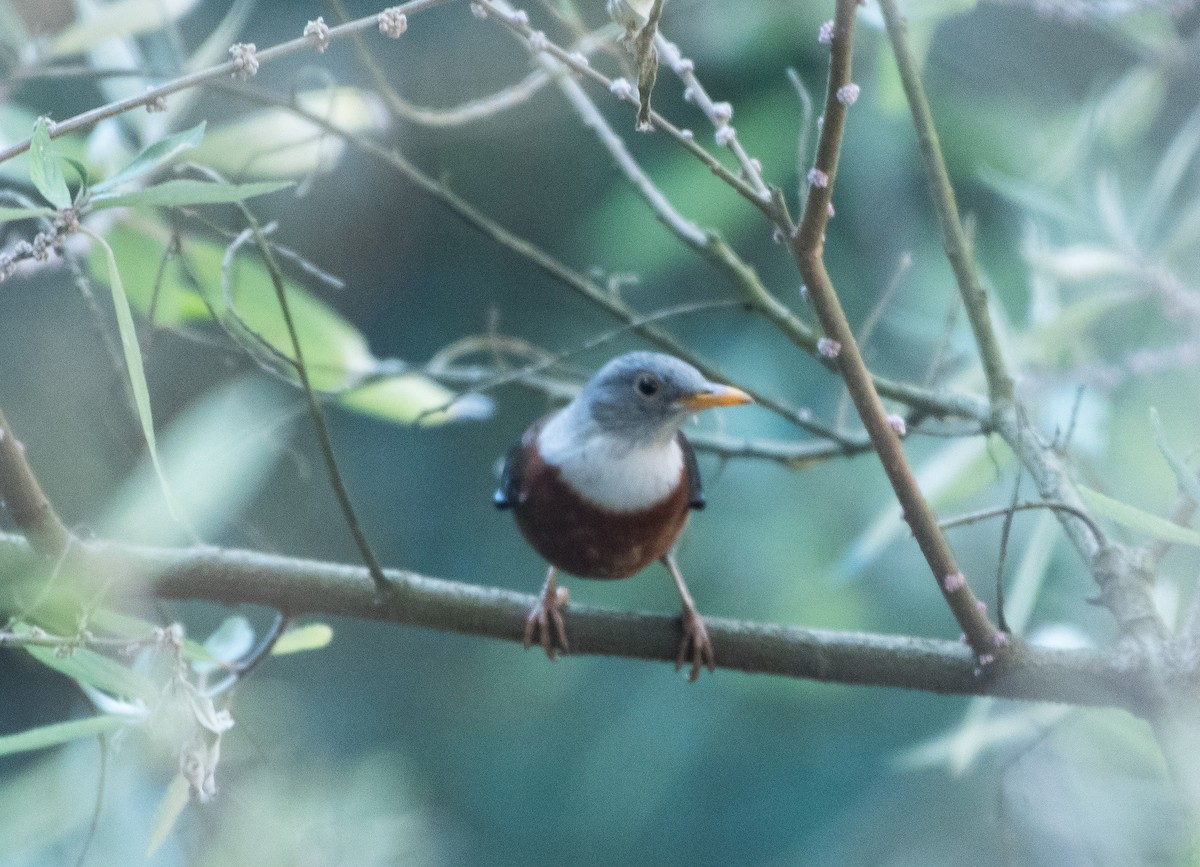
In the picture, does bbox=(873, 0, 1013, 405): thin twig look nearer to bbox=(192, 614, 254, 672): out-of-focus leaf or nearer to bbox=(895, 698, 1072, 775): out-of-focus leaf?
bbox=(895, 698, 1072, 775): out-of-focus leaf

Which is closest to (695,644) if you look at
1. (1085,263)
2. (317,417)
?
(317,417)

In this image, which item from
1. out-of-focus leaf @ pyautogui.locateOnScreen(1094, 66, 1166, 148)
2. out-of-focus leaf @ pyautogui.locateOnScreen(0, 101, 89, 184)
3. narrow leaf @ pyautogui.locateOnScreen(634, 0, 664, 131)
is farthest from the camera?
out-of-focus leaf @ pyautogui.locateOnScreen(1094, 66, 1166, 148)

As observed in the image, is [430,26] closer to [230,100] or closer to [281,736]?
[230,100]

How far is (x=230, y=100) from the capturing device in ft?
3.10

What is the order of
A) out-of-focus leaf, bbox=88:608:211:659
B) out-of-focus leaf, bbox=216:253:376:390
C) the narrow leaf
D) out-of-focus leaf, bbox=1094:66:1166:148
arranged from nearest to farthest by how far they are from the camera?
the narrow leaf < out-of-focus leaf, bbox=88:608:211:659 < out-of-focus leaf, bbox=216:253:376:390 < out-of-focus leaf, bbox=1094:66:1166:148

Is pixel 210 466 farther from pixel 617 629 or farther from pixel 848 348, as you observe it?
pixel 848 348

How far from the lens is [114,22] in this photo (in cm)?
73

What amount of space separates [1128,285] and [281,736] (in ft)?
2.96

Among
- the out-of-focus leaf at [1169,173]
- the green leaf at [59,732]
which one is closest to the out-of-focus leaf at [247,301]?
the green leaf at [59,732]

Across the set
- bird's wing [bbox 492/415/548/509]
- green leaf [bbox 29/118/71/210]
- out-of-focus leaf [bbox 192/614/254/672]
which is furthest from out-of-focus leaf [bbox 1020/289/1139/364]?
green leaf [bbox 29/118/71/210]

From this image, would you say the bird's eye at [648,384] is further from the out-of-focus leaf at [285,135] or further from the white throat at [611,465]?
the out-of-focus leaf at [285,135]

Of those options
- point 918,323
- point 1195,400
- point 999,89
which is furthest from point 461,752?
point 999,89

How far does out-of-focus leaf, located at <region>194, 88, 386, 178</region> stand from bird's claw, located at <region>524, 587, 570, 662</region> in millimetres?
356

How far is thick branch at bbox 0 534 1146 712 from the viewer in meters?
0.64
